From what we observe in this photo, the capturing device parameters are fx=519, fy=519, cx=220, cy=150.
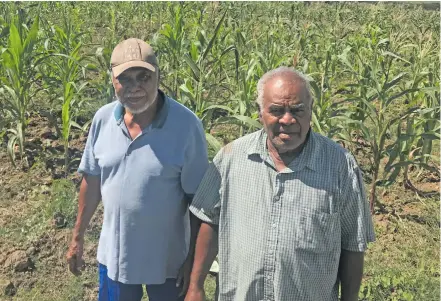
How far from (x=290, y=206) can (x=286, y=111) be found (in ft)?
0.94

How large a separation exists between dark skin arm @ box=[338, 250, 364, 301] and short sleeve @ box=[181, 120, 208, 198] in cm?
59

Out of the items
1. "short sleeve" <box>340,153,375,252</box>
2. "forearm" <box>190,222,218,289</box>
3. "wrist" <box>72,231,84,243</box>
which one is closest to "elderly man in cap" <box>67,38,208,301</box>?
"forearm" <box>190,222,218,289</box>

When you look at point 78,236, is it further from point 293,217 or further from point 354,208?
point 354,208

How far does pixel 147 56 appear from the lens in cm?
186

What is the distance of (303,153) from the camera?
159 cm

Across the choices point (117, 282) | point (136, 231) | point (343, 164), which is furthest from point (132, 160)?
point (343, 164)

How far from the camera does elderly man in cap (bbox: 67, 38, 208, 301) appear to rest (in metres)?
1.88

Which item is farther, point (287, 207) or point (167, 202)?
point (167, 202)

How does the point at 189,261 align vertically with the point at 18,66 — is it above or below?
below

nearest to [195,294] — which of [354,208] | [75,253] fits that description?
[354,208]

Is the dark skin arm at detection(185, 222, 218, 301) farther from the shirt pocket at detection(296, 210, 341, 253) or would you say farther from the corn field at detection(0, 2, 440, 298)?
the corn field at detection(0, 2, 440, 298)

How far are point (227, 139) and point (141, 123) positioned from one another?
2695mm

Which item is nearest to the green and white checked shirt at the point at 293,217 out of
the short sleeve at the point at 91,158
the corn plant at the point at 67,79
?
the short sleeve at the point at 91,158

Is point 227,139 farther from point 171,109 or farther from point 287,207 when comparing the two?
point 287,207
